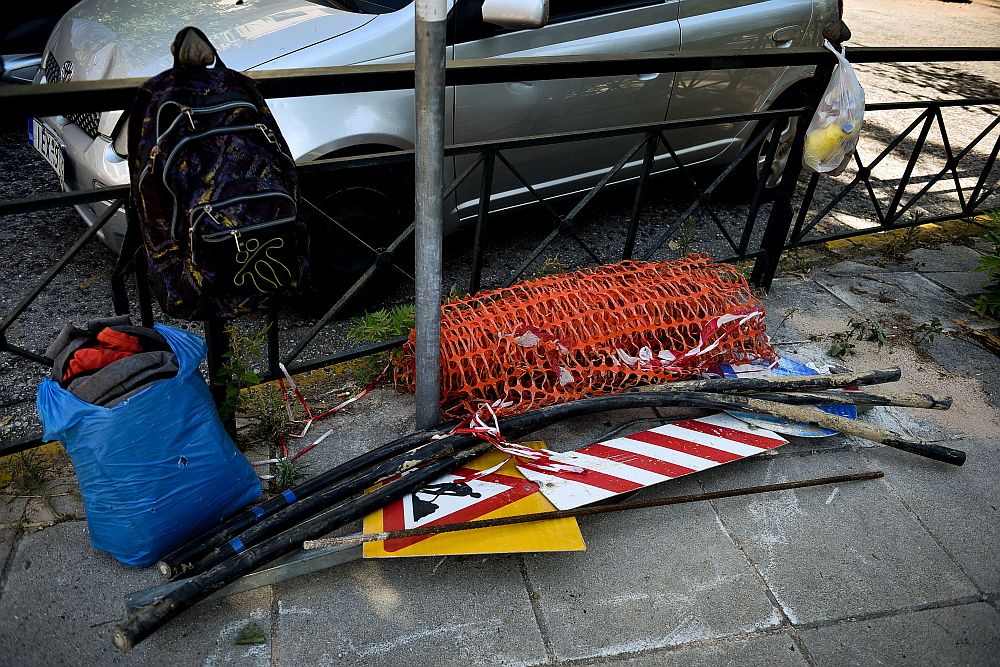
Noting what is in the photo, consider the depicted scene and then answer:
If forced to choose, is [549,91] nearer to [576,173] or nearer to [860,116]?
[576,173]

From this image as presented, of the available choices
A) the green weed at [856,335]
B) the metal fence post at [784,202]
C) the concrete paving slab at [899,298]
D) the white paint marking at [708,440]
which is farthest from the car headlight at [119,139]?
the concrete paving slab at [899,298]

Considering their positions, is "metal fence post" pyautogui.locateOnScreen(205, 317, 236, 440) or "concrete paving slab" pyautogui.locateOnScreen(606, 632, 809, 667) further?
"metal fence post" pyautogui.locateOnScreen(205, 317, 236, 440)

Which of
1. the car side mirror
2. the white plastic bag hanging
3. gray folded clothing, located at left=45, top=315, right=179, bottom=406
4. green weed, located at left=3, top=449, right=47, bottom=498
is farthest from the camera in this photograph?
the white plastic bag hanging

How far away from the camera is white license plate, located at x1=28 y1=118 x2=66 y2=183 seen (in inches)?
136

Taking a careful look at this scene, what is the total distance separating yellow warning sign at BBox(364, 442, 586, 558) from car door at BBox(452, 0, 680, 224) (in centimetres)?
184

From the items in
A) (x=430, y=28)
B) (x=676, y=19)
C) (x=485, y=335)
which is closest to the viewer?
(x=430, y=28)

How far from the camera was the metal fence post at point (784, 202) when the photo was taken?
3.54 meters

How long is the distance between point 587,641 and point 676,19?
3.48 m

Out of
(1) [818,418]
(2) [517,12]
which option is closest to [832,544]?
A: (1) [818,418]

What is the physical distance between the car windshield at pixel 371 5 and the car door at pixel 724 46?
171cm

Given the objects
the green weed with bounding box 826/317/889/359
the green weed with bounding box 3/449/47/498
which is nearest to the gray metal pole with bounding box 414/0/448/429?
the green weed with bounding box 3/449/47/498

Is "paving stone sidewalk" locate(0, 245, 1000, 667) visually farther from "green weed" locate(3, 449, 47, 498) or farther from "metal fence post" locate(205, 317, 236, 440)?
"metal fence post" locate(205, 317, 236, 440)

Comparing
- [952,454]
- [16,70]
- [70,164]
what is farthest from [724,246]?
[16,70]

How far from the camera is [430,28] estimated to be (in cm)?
198
